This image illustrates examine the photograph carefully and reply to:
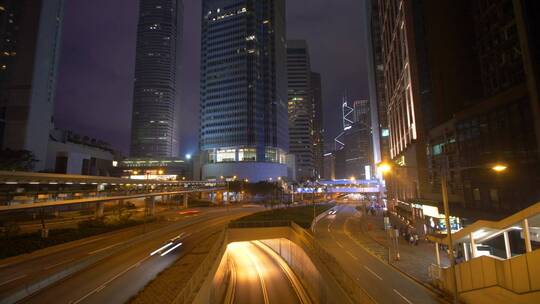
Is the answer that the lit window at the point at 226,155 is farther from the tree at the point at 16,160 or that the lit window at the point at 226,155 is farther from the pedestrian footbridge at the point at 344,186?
the tree at the point at 16,160

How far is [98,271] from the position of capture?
920 inches

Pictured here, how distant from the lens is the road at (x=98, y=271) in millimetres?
18766

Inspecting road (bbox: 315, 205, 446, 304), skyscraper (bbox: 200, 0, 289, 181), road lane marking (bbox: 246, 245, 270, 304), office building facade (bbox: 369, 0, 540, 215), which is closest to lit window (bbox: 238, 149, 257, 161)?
skyscraper (bbox: 200, 0, 289, 181)

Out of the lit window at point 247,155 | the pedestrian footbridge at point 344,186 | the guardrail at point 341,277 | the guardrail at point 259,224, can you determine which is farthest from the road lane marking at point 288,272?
the lit window at point 247,155

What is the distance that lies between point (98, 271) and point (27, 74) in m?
105

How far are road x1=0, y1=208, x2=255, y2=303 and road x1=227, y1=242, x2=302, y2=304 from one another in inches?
307

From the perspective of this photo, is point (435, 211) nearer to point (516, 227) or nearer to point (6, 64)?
point (516, 227)

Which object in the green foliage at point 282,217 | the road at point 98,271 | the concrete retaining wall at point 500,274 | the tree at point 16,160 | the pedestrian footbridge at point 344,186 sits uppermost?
the tree at point 16,160

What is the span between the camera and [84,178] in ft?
156

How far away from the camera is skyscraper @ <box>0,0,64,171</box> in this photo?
9025 centimetres

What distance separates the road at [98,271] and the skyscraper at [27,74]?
80372mm

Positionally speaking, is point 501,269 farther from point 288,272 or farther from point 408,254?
point 288,272

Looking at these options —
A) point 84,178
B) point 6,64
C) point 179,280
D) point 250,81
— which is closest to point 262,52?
point 250,81

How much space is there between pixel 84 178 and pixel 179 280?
36186mm
